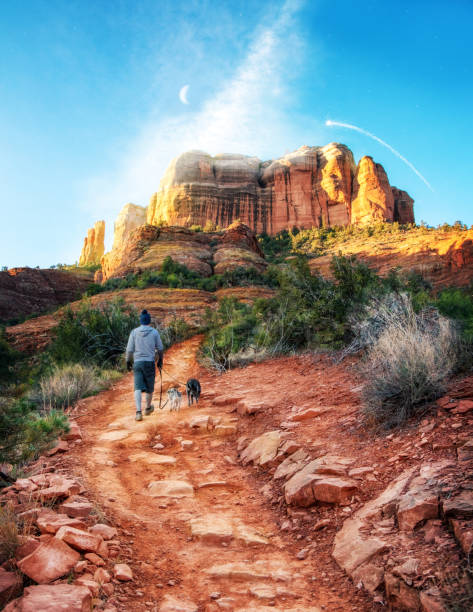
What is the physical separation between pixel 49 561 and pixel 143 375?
4797mm

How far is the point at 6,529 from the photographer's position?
→ 227 cm

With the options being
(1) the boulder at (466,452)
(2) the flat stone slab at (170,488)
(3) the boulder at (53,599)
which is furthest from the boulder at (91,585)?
(1) the boulder at (466,452)

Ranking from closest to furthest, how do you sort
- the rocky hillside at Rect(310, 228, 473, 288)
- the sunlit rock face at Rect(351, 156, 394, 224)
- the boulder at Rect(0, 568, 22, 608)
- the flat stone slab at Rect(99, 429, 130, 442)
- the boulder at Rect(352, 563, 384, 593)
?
the boulder at Rect(0, 568, 22, 608) → the boulder at Rect(352, 563, 384, 593) → the flat stone slab at Rect(99, 429, 130, 442) → the rocky hillside at Rect(310, 228, 473, 288) → the sunlit rock face at Rect(351, 156, 394, 224)

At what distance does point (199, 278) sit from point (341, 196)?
47.6m

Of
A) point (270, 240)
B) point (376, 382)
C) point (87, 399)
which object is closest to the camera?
point (376, 382)

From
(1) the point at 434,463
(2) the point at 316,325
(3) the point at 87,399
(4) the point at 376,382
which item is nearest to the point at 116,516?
(1) the point at 434,463

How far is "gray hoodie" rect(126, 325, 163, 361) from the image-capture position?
7.06 meters

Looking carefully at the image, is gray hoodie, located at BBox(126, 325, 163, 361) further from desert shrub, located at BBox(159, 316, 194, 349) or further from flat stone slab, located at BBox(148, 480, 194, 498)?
desert shrub, located at BBox(159, 316, 194, 349)

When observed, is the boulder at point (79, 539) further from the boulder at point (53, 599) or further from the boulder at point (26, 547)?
the boulder at point (53, 599)

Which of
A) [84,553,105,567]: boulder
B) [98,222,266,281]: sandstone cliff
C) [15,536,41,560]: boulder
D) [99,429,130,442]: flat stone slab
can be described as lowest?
[99,429,130,442]: flat stone slab

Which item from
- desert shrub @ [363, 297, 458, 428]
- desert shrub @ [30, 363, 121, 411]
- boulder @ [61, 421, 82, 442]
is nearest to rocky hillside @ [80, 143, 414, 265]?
desert shrub @ [30, 363, 121, 411]

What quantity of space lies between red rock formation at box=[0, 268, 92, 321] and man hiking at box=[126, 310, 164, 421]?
27.7 meters

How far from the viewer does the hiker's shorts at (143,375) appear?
6.93 metres

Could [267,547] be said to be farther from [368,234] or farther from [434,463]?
[368,234]
